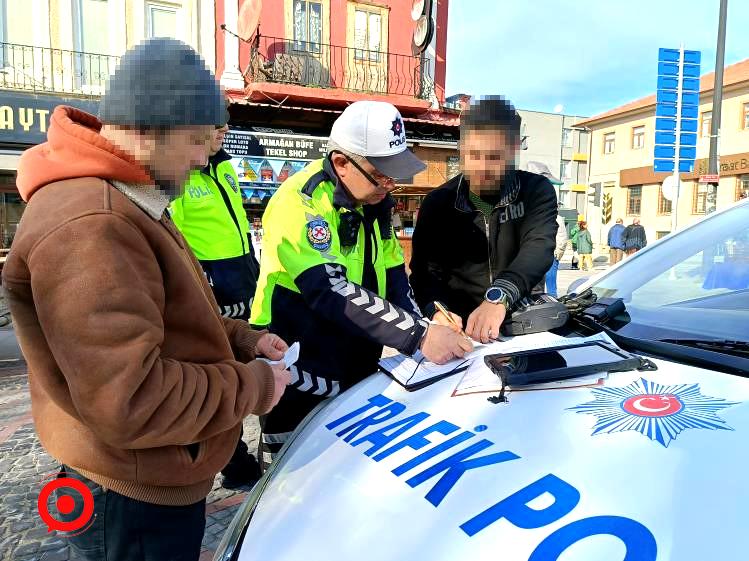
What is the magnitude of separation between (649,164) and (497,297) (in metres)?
31.8

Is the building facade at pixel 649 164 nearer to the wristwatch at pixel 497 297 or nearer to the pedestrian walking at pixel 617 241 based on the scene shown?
the pedestrian walking at pixel 617 241

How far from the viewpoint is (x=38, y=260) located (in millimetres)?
947

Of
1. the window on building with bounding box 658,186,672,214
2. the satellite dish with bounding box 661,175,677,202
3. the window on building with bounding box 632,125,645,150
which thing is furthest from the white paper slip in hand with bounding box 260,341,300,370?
the window on building with bounding box 632,125,645,150

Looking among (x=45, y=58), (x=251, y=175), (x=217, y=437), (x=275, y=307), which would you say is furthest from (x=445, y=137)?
(x=217, y=437)

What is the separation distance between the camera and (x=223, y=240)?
2887 millimetres

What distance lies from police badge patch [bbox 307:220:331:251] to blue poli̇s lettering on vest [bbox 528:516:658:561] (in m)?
1.09

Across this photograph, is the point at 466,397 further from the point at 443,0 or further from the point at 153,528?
the point at 443,0

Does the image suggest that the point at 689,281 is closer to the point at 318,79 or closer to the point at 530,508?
the point at 530,508

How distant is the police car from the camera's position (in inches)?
35.3

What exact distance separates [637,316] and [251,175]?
9541 mm

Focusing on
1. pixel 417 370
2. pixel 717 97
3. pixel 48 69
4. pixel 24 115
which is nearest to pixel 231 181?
pixel 417 370

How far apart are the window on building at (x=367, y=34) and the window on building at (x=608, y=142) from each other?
25.9 m

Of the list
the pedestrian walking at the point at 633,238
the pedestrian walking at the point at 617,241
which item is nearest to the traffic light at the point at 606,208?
the pedestrian walking at the point at 617,241

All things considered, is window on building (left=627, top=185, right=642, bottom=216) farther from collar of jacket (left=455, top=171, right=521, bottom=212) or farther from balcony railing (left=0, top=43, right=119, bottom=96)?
collar of jacket (left=455, top=171, right=521, bottom=212)
